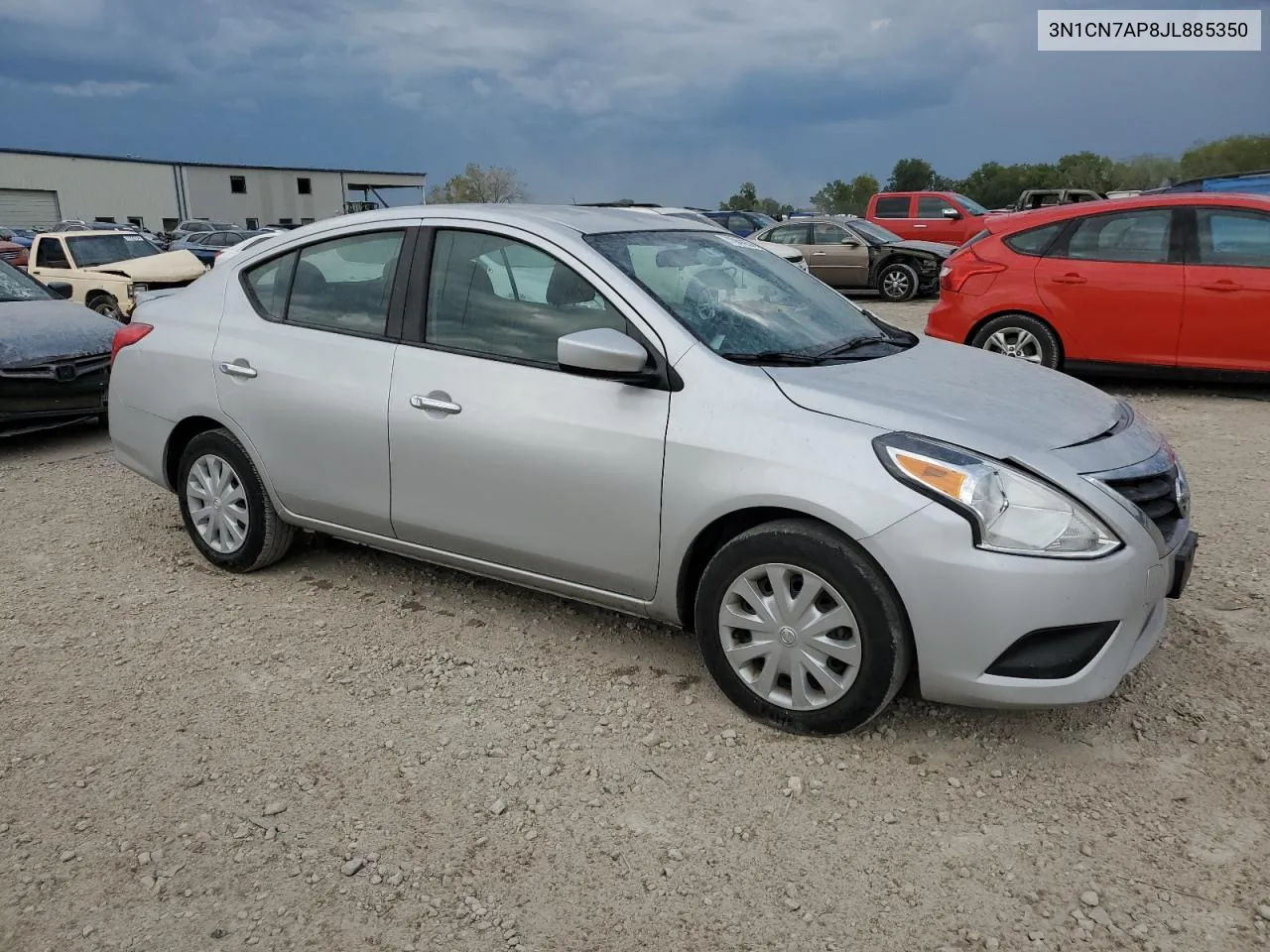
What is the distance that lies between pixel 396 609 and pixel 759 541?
1.91 meters

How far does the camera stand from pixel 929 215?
828 inches

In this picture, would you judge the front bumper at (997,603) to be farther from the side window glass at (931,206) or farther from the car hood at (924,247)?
the side window glass at (931,206)

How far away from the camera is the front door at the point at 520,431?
3490 mm

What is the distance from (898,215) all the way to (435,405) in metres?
19.3

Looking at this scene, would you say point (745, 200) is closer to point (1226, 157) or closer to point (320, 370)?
point (1226, 157)

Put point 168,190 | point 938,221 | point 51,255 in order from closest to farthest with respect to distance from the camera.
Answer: point 51,255 < point 938,221 < point 168,190

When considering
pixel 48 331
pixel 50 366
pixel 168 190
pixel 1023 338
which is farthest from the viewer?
pixel 168 190

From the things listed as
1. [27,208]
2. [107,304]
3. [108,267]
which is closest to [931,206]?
[108,267]

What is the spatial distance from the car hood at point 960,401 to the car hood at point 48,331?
606 centimetres

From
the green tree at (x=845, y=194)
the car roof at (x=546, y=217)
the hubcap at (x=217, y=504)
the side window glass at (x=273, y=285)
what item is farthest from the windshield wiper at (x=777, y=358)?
the green tree at (x=845, y=194)

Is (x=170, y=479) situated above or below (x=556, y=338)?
below

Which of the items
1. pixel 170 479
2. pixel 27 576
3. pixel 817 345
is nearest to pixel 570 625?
pixel 817 345

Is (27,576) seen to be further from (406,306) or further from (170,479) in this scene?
(406,306)

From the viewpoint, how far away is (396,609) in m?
4.43
